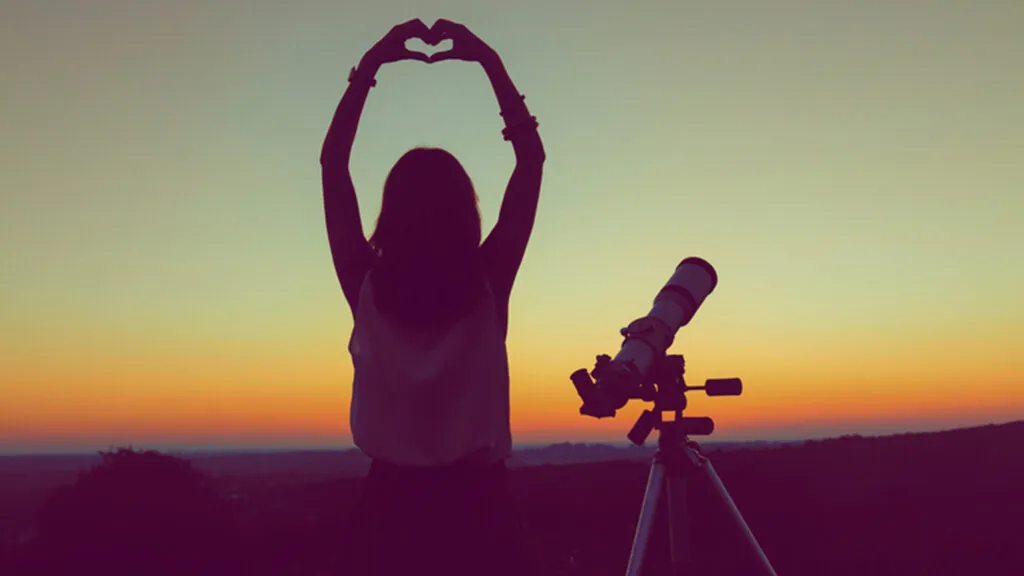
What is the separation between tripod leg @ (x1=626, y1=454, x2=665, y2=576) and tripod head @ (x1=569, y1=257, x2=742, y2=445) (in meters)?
0.16

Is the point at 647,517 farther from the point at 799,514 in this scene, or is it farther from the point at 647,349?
the point at 799,514

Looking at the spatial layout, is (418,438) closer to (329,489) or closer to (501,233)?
(501,233)

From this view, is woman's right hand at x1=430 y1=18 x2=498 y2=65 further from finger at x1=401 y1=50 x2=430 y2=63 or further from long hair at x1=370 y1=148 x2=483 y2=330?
long hair at x1=370 y1=148 x2=483 y2=330

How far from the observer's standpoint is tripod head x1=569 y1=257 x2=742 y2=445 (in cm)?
368

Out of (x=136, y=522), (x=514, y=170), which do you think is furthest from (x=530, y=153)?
(x=136, y=522)

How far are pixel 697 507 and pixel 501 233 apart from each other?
727cm

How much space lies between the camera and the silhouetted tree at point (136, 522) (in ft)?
31.5

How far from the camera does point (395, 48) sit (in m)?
2.26

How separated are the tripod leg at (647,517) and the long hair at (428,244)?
6.85 ft

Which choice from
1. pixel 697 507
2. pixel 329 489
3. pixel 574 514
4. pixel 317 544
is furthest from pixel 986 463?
pixel 329 489

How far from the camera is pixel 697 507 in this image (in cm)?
856

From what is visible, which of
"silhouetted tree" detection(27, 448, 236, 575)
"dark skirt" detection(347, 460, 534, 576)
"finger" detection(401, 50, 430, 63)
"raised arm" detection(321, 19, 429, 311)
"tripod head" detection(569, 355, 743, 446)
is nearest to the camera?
"dark skirt" detection(347, 460, 534, 576)

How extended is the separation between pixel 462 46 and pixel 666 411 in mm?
2366

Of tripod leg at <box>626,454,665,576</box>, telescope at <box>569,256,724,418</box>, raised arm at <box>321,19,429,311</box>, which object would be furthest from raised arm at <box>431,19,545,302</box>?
tripod leg at <box>626,454,665,576</box>
